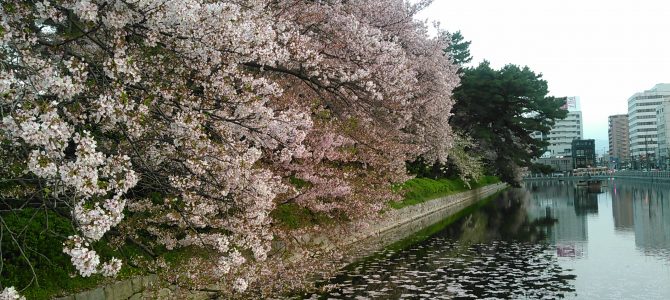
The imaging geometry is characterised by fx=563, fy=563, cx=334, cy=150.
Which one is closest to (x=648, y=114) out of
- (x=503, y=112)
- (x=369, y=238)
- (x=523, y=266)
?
(x=503, y=112)

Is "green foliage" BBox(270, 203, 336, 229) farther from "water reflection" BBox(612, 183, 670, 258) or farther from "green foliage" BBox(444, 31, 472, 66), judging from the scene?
"green foliage" BBox(444, 31, 472, 66)

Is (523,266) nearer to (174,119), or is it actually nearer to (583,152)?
(174,119)

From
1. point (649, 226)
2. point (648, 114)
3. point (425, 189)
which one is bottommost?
point (649, 226)

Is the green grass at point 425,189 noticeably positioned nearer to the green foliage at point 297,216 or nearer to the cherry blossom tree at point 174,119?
the green foliage at point 297,216

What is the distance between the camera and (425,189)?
126 feet

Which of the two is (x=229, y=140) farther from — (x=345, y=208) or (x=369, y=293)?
(x=345, y=208)

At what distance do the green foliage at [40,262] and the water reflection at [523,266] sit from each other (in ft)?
18.2

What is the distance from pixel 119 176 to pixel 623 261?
16.1 m

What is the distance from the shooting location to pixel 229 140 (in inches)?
407

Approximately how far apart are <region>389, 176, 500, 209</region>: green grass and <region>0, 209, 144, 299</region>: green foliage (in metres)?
18.1

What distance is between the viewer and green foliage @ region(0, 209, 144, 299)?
8.83 m

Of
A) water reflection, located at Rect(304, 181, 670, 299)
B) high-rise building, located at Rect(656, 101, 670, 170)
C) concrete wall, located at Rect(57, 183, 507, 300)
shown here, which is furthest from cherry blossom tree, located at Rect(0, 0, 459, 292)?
high-rise building, located at Rect(656, 101, 670, 170)

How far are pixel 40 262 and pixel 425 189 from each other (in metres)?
31.1

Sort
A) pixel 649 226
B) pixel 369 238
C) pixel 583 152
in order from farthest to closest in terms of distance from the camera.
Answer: pixel 583 152
pixel 649 226
pixel 369 238
